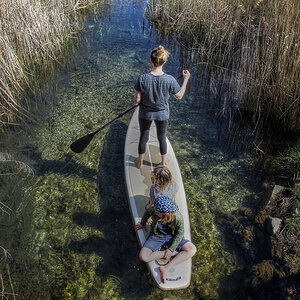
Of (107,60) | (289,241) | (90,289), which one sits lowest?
(90,289)

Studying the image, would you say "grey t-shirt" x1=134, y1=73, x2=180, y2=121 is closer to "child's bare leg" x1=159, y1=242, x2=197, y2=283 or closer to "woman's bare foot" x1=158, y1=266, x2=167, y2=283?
"child's bare leg" x1=159, y1=242, x2=197, y2=283

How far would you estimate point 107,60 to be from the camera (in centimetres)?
764

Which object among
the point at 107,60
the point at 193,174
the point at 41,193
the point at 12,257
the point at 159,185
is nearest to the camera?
the point at 159,185

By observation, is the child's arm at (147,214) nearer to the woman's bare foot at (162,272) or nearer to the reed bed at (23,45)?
the woman's bare foot at (162,272)

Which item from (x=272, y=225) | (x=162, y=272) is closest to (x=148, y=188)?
(x=162, y=272)

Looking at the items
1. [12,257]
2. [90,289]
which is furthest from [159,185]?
[12,257]

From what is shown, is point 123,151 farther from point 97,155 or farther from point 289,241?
point 289,241

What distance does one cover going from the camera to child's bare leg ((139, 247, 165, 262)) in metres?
3.02

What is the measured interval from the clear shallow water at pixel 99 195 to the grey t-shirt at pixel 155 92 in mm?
1317

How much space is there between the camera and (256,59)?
4961 mm

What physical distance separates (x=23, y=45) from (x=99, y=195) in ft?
12.5

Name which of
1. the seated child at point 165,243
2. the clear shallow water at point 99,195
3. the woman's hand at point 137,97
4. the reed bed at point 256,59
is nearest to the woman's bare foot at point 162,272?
the seated child at point 165,243

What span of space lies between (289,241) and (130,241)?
1837 mm

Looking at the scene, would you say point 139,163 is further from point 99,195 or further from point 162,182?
point 162,182
